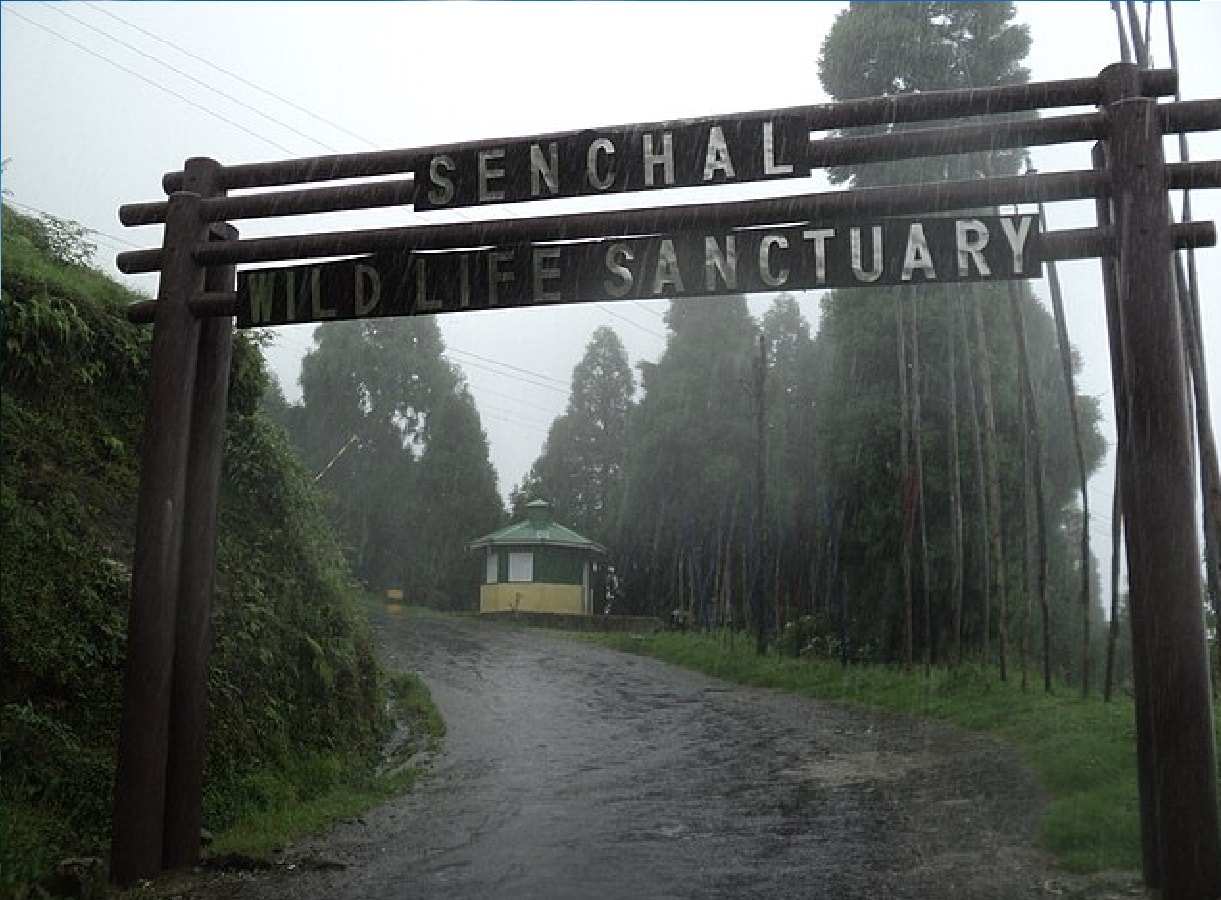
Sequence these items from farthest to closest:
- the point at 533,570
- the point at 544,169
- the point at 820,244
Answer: the point at 533,570 < the point at 544,169 < the point at 820,244

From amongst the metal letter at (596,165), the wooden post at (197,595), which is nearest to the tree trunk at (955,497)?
the metal letter at (596,165)

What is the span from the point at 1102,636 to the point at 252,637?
31.8 meters

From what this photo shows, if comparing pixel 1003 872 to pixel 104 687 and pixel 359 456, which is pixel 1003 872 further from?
pixel 359 456

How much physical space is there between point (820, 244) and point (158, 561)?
4294 mm

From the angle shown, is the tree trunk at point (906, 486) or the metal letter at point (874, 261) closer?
the metal letter at point (874, 261)

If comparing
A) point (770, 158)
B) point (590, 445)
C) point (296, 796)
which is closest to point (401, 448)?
point (590, 445)

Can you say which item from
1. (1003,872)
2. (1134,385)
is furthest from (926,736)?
(1134,385)

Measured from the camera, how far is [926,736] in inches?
577

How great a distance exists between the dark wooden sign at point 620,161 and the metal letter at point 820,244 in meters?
0.33

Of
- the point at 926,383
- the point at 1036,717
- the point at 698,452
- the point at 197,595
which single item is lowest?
the point at 1036,717

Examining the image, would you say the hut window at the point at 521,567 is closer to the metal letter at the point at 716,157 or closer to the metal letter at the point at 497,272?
the metal letter at the point at 497,272

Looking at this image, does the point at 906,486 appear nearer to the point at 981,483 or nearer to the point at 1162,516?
the point at 981,483

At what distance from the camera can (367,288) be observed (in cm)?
703

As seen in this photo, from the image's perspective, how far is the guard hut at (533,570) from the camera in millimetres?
41625
